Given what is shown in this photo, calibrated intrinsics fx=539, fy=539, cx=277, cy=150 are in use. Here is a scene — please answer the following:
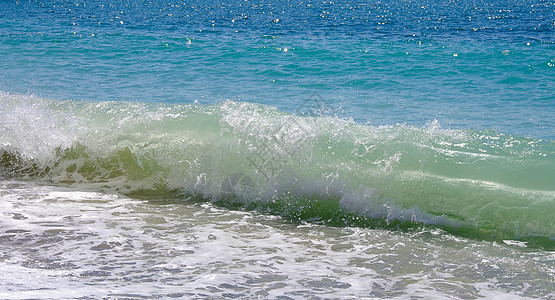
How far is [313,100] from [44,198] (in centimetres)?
551

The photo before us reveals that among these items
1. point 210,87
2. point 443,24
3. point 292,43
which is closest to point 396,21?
point 443,24

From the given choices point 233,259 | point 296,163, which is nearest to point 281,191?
point 296,163

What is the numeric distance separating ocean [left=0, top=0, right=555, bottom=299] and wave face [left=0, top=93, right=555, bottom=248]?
19mm

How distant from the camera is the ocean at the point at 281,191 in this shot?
366 centimetres

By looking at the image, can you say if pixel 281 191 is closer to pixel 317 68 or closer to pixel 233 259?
pixel 233 259

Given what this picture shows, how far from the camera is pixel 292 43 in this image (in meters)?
16.1

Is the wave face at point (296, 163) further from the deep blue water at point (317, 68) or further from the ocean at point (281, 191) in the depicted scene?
the deep blue water at point (317, 68)

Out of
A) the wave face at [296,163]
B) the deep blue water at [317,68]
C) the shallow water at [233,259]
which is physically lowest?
the shallow water at [233,259]

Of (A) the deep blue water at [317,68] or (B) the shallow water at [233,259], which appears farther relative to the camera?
(A) the deep blue water at [317,68]

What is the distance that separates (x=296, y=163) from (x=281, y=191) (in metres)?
0.36

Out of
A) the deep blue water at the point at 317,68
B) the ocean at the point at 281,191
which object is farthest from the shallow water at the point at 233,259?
the deep blue water at the point at 317,68

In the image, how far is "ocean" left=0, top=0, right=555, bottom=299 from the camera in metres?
3.66

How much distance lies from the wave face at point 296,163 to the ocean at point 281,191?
2 centimetres

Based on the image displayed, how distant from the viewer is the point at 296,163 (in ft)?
18.4
